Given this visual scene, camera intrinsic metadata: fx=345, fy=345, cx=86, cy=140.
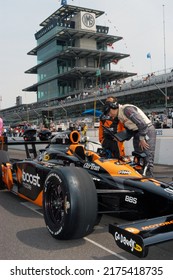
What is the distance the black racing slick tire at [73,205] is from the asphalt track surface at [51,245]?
146 millimetres

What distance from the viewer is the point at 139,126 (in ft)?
17.2

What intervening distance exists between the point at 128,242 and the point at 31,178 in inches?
94.5

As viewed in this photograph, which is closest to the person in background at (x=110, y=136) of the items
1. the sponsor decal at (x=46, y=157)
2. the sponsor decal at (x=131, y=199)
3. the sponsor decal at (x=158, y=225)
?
the sponsor decal at (x=46, y=157)

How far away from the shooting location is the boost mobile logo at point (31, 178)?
4576 mm

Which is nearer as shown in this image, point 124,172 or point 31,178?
point 124,172

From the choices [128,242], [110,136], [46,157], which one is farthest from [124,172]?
[110,136]

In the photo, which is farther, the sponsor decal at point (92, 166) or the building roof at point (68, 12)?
the building roof at point (68, 12)

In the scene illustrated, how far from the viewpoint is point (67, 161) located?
4.99 metres

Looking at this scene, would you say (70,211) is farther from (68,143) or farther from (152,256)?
(68,143)

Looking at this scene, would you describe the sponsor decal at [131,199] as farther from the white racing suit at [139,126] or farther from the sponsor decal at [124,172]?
the white racing suit at [139,126]

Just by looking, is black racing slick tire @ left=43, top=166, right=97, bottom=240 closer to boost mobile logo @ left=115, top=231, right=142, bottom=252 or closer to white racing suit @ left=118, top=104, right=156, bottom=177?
boost mobile logo @ left=115, top=231, right=142, bottom=252

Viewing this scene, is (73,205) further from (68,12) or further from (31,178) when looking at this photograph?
(68,12)

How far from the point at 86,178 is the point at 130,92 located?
1651 inches
